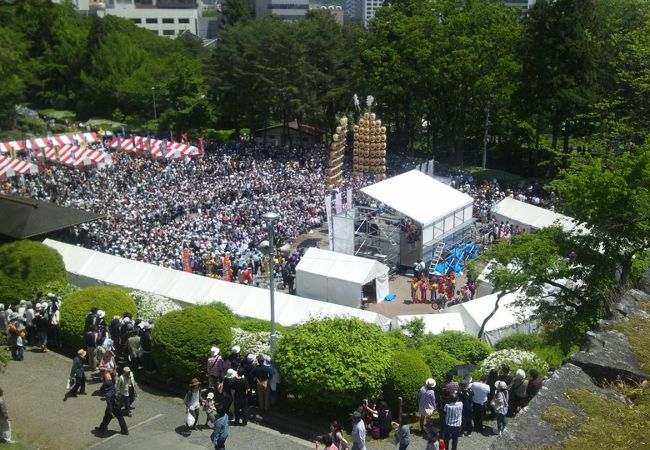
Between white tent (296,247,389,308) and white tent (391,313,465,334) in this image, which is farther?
white tent (296,247,389,308)

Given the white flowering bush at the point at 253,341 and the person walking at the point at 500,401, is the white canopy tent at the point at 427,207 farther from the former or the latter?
the person walking at the point at 500,401

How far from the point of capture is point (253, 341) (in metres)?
14.5

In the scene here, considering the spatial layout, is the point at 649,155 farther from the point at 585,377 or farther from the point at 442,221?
the point at 442,221

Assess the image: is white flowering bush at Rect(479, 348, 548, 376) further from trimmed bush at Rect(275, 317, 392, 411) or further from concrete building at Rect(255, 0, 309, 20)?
concrete building at Rect(255, 0, 309, 20)

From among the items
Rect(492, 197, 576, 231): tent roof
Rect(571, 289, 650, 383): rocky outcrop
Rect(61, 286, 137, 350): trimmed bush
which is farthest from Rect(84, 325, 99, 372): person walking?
Rect(492, 197, 576, 231): tent roof

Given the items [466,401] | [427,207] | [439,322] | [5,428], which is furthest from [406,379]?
[427,207]

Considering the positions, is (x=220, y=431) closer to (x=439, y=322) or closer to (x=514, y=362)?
(x=514, y=362)

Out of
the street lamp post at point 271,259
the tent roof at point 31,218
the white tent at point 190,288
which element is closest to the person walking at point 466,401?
the street lamp post at point 271,259

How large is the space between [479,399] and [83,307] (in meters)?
8.96

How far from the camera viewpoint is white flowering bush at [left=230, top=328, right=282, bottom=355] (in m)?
14.2

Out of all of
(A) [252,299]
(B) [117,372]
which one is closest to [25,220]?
(A) [252,299]

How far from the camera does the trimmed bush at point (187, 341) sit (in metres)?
13.8

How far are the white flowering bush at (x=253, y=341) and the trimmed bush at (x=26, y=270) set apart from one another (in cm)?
670

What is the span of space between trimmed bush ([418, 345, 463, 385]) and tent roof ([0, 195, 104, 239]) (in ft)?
47.5
